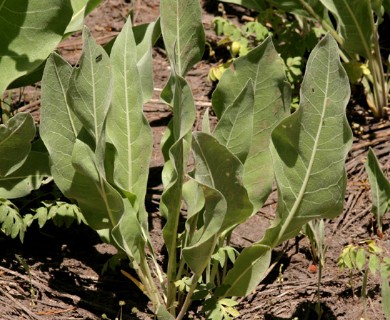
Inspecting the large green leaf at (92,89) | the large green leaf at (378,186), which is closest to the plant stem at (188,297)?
the large green leaf at (92,89)

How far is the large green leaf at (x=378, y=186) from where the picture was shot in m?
2.90

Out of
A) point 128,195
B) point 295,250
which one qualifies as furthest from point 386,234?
point 128,195

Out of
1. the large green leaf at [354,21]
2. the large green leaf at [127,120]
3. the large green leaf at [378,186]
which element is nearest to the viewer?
the large green leaf at [127,120]

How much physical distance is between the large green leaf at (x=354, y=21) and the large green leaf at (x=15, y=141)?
4.74 feet

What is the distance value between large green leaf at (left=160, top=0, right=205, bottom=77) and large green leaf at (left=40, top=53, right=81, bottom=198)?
0.38m

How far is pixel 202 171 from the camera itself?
2285 millimetres

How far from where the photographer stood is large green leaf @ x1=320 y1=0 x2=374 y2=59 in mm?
3365

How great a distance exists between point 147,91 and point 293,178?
2.30 ft

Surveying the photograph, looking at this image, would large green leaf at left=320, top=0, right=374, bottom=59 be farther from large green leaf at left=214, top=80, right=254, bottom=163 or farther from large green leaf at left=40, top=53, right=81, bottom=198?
large green leaf at left=40, top=53, right=81, bottom=198

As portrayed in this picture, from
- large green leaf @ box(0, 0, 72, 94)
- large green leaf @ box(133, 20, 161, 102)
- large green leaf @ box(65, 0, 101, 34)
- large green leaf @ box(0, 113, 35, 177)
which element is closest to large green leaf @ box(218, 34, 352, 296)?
large green leaf @ box(133, 20, 161, 102)

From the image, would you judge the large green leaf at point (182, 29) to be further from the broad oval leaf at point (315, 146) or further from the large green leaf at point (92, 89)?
the broad oval leaf at point (315, 146)

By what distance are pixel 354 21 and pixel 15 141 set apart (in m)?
1.58

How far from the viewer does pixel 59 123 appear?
259cm

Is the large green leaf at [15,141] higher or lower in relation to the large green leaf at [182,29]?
lower
